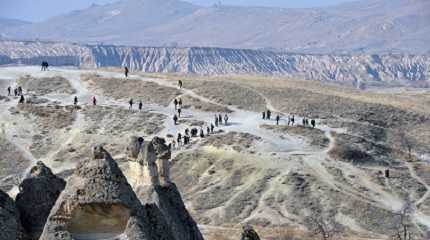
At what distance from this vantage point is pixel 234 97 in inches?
3499

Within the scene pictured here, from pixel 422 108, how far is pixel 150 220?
84.8m

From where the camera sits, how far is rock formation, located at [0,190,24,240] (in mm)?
13816

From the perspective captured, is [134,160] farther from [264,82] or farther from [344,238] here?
[264,82]

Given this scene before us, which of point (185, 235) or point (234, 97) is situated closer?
point (185, 235)

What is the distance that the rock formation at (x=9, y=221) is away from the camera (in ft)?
45.3

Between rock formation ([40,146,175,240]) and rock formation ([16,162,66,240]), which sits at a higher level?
rock formation ([40,146,175,240])

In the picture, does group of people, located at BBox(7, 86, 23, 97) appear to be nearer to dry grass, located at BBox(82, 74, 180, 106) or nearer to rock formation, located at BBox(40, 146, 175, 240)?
dry grass, located at BBox(82, 74, 180, 106)

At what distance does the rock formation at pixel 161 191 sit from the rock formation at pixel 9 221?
265 centimetres

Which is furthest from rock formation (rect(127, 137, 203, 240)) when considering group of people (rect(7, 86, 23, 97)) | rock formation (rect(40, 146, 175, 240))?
group of people (rect(7, 86, 23, 97))

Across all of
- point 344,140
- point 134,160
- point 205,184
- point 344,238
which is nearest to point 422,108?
point 344,140

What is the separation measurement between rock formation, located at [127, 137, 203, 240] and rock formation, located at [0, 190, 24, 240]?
265cm

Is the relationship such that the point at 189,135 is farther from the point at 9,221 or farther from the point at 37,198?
the point at 9,221

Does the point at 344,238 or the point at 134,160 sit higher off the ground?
the point at 134,160

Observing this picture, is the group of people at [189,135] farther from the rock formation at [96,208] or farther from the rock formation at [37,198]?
the rock formation at [96,208]
